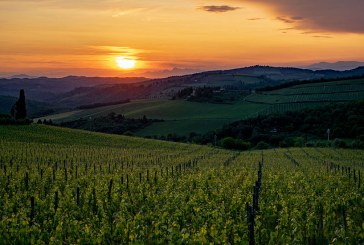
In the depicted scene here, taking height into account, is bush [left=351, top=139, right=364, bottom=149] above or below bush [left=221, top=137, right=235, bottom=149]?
above

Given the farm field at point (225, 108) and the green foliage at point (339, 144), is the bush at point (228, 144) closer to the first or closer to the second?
the green foliage at point (339, 144)

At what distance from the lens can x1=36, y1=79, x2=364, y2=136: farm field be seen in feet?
324

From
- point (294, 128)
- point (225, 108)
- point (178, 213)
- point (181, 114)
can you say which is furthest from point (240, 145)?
point (178, 213)

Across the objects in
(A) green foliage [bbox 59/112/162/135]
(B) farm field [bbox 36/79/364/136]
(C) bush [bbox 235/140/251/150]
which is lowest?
(C) bush [bbox 235/140/251/150]

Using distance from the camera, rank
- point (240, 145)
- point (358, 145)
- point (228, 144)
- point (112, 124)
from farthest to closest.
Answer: point (112, 124) → point (240, 145) → point (228, 144) → point (358, 145)

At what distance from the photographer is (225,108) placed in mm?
115125

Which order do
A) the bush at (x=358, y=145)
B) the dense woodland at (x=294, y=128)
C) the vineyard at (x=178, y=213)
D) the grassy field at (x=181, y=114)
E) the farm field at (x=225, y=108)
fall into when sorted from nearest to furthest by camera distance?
the vineyard at (x=178, y=213)
the bush at (x=358, y=145)
the dense woodland at (x=294, y=128)
the grassy field at (x=181, y=114)
the farm field at (x=225, y=108)

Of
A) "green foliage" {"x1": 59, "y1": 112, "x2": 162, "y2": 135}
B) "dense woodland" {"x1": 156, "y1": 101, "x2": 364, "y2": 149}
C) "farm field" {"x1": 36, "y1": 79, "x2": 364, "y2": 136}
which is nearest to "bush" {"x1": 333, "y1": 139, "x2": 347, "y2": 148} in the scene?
"dense woodland" {"x1": 156, "y1": 101, "x2": 364, "y2": 149}

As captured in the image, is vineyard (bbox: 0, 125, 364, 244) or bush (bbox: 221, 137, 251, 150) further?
bush (bbox: 221, 137, 251, 150)

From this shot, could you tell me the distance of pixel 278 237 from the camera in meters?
10.9

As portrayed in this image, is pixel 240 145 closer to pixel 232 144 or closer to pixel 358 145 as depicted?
pixel 232 144

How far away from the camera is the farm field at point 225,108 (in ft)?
324

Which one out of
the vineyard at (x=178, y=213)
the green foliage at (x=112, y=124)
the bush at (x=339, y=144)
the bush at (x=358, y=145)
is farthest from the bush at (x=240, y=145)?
the vineyard at (x=178, y=213)

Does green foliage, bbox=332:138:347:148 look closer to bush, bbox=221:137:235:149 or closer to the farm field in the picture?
bush, bbox=221:137:235:149
